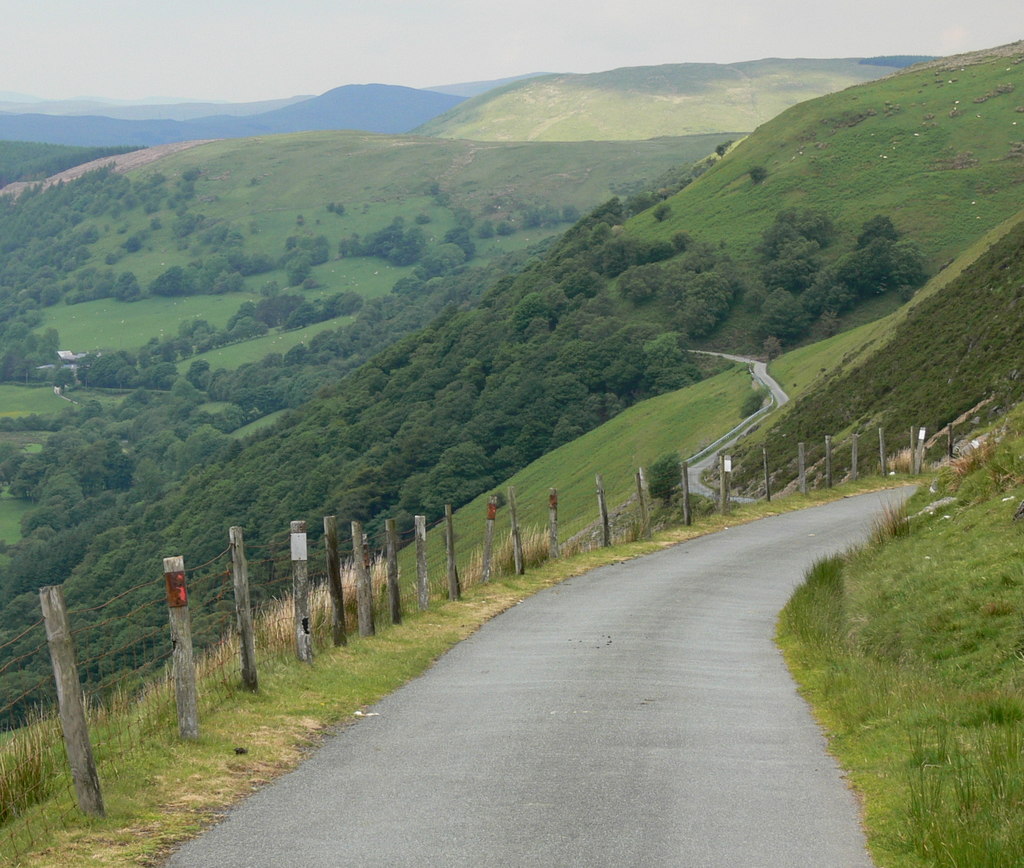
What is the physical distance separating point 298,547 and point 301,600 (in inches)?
21.8

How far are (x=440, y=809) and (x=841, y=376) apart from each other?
68.8 metres

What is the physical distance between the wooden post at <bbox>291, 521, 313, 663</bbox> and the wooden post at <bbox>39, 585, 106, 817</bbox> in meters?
5.01

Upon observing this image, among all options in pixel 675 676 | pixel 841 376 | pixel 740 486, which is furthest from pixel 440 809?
A: pixel 841 376

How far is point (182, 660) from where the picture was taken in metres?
9.56

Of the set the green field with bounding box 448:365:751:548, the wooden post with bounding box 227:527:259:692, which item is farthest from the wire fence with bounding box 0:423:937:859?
the green field with bounding box 448:365:751:548

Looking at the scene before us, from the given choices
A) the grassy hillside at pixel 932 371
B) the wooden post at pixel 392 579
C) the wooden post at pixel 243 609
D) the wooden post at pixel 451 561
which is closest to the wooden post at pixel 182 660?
the wooden post at pixel 243 609

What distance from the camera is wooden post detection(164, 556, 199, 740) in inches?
377

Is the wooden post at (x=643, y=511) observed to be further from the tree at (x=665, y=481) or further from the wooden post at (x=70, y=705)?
the tree at (x=665, y=481)

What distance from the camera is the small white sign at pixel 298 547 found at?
1280 cm

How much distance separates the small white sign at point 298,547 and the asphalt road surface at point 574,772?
1.80 meters

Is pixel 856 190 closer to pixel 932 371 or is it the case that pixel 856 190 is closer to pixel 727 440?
pixel 727 440

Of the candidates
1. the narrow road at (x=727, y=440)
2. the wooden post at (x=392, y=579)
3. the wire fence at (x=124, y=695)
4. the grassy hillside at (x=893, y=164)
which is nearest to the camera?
the wire fence at (x=124, y=695)

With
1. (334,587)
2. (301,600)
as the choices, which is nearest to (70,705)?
(301,600)

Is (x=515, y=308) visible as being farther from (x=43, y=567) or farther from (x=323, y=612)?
(x=323, y=612)
